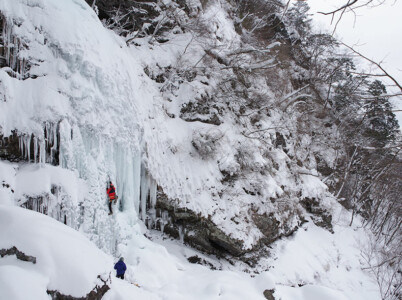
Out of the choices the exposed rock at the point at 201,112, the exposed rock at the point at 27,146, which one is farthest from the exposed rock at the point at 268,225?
the exposed rock at the point at 27,146

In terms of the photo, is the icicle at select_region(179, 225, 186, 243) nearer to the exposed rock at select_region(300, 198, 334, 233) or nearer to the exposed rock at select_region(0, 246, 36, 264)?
the exposed rock at select_region(0, 246, 36, 264)

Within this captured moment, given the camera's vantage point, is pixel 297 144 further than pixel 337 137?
No

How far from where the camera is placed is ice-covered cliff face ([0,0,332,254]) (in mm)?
5598

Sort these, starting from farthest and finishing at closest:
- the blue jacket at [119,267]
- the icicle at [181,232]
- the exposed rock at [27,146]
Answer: the icicle at [181,232], the blue jacket at [119,267], the exposed rock at [27,146]

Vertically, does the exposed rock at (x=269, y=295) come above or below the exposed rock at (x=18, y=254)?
below

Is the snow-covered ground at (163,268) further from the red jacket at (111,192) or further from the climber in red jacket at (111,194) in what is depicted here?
the red jacket at (111,192)

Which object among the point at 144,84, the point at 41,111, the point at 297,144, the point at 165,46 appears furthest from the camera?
the point at 297,144

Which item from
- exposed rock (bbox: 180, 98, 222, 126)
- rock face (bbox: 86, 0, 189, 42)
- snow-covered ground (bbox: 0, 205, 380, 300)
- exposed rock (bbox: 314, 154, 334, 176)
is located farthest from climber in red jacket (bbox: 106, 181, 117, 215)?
exposed rock (bbox: 314, 154, 334, 176)

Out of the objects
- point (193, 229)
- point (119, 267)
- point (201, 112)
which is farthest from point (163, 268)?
point (201, 112)

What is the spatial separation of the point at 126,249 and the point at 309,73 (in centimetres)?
1831

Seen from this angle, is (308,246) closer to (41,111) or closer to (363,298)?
(363,298)

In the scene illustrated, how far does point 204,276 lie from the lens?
6.49m

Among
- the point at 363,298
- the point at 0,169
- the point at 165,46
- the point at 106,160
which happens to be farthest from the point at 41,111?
the point at 363,298

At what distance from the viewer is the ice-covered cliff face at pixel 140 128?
18.4 ft
